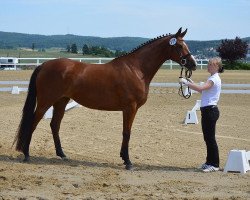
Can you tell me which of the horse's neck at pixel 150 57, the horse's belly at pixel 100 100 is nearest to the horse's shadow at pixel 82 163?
the horse's belly at pixel 100 100

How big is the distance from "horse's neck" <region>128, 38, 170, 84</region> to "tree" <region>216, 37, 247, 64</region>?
46.4 meters

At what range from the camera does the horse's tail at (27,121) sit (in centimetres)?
911

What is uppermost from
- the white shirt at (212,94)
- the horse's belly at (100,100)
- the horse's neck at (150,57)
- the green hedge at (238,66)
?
the horse's neck at (150,57)

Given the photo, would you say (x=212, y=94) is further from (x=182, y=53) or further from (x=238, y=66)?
(x=238, y=66)

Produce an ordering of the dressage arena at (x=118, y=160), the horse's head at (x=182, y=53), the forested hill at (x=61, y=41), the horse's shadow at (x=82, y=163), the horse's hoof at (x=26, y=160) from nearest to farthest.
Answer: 1. the dressage arena at (x=118, y=160)
2. the horse's shadow at (x=82, y=163)
3. the horse's hoof at (x=26, y=160)
4. the horse's head at (x=182, y=53)
5. the forested hill at (x=61, y=41)

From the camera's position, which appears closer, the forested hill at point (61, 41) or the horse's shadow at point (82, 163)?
the horse's shadow at point (82, 163)

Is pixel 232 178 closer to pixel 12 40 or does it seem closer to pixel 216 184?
pixel 216 184

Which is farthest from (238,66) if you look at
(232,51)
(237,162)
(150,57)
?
(237,162)

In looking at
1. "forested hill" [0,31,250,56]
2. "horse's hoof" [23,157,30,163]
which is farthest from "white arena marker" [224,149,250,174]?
"forested hill" [0,31,250,56]

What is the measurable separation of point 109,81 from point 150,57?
2.57 feet

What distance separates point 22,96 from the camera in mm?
20953

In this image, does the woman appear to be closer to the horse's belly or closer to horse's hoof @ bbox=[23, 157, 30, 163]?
the horse's belly

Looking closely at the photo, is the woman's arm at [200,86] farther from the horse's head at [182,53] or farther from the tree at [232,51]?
the tree at [232,51]

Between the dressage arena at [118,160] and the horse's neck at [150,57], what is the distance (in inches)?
58.4
